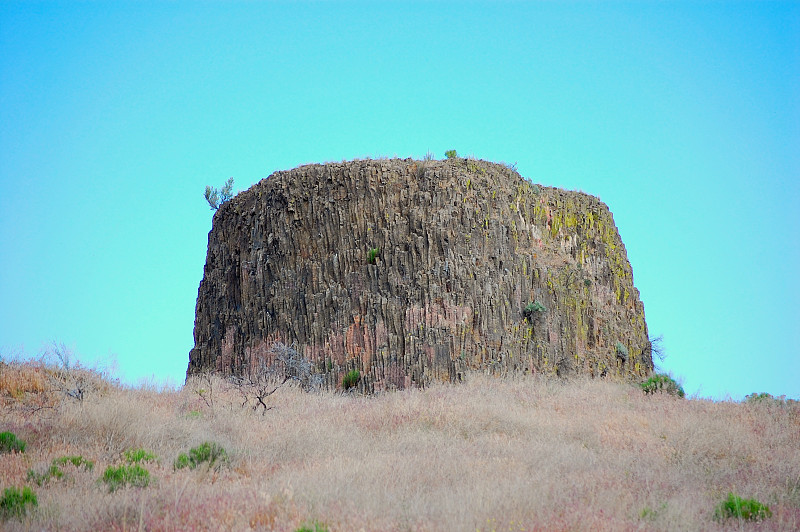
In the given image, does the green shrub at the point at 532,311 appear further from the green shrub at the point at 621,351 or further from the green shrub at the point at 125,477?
the green shrub at the point at 125,477

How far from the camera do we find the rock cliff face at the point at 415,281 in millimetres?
22578

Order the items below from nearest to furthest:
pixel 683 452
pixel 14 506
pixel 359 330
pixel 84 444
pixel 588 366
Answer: pixel 14 506
pixel 84 444
pixel 683 452
pixel 359 330
pixel 588 366

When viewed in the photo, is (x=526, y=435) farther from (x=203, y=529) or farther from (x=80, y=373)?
(x=80, y=373)

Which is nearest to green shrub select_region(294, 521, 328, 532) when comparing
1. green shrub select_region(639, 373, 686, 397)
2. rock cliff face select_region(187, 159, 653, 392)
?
rock cliff face select_region(187, 159, 653, 392)

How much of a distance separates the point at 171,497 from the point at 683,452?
871cm

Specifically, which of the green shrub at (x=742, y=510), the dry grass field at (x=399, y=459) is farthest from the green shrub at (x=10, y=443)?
the green shrub at (x=742, y=510)

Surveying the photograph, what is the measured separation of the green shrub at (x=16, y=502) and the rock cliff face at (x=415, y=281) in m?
13.9

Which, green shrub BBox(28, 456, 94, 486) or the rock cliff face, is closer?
green shrub BBox(28, 456, 94, 486)

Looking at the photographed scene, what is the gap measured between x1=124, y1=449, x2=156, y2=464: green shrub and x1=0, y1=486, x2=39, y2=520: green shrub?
2092mm

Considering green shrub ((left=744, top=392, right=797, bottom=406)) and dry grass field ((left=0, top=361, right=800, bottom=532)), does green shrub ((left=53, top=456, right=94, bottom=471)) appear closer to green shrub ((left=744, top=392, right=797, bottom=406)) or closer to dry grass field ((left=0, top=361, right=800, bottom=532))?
dry grass field ((left=0, top=361, right=800, bottom=532))

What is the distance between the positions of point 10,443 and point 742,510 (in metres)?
10.6

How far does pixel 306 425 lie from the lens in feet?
45.2

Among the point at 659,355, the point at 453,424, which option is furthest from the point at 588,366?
the point at 453,424

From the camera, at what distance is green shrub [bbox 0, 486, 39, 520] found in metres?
8.18
